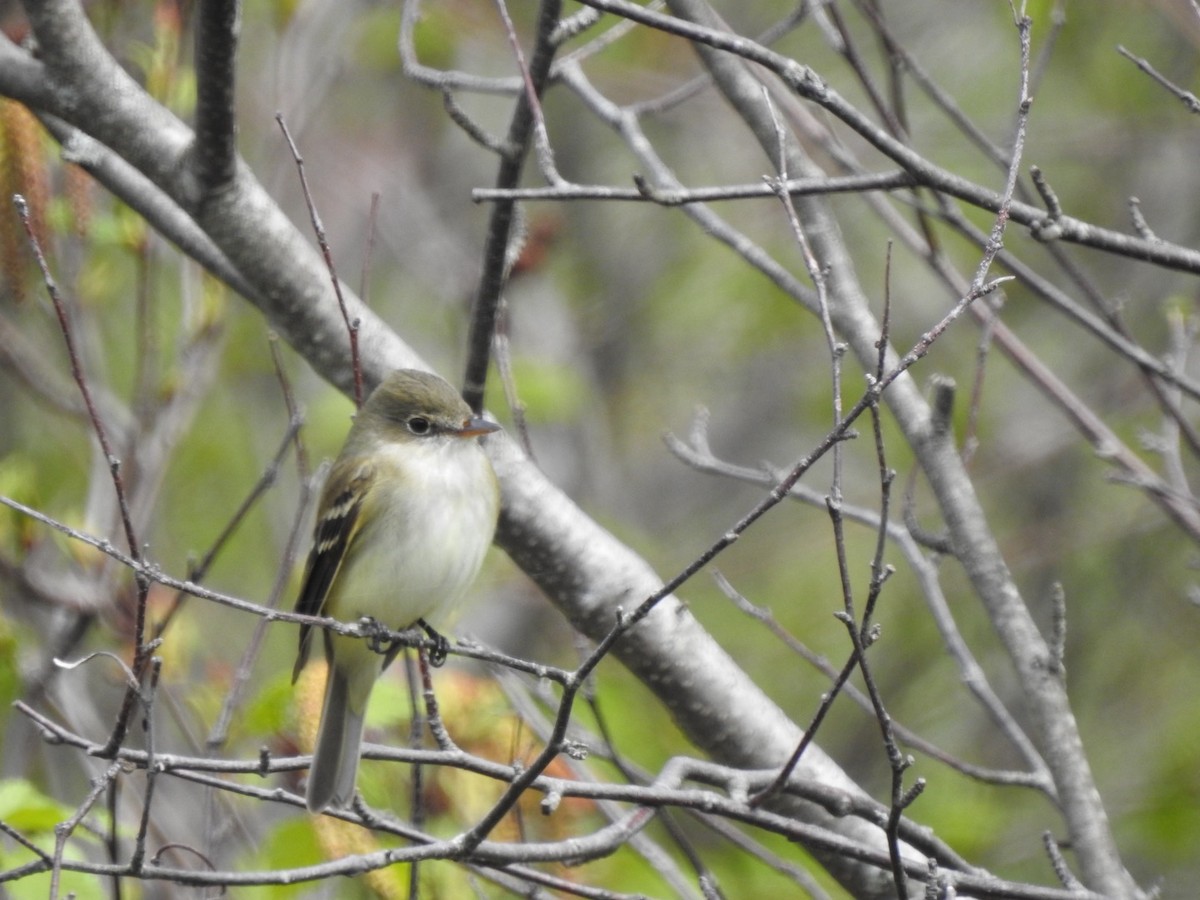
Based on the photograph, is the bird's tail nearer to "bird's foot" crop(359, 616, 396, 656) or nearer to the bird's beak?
"bird's foot" crop(359, 616, 396, 656)

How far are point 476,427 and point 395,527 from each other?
0.43 m

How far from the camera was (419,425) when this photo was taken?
4.21 m

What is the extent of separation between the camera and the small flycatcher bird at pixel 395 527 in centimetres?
394

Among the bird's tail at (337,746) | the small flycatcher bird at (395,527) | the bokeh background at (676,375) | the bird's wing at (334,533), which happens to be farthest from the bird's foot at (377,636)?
the bokeh background at (676,375)

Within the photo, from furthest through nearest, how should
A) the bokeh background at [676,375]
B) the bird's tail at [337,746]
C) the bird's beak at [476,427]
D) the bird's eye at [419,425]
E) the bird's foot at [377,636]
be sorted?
the bokeh background at [676,375] → the bird's eye at [419,425] → the bird's beak at [476,427] → the bird's tail at [337,746] → the bird's foot at [377,636]

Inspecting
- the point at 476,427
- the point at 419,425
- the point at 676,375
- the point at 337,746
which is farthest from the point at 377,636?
the point at 676,375

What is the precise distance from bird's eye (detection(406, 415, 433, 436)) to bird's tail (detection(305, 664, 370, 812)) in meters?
0.72

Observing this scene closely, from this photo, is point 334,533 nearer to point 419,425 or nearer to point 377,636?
point 419,425

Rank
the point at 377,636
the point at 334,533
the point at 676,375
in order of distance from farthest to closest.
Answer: the point at 676,375 → the point at 334,533 → the point at 377,636

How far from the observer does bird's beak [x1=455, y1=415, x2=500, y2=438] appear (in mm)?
3883

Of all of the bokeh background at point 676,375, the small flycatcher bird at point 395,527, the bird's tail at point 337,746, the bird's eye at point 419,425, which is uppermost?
the bokeh background at point 676,375

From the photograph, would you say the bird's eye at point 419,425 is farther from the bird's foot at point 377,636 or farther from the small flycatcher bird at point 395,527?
the bird's foot at point 377,636

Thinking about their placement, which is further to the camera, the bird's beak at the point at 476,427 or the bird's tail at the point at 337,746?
the bird's beak at the point at 476,427

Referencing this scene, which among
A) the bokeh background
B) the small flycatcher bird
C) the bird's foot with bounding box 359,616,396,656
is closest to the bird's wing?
the small flycatcher bird
